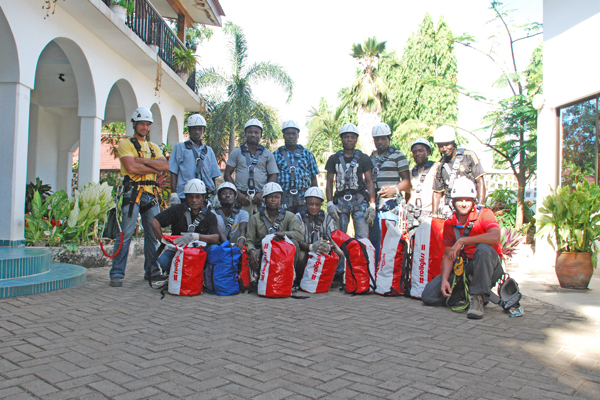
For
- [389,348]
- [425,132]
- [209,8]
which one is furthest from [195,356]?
[425,132]

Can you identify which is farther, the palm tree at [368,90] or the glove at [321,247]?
the palm tree at [368,90]

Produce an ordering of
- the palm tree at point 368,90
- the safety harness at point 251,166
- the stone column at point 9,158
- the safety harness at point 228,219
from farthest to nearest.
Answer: the palm tree at point 368,90
the stone column at point 9,158
the safety harness at point 251,166
the safety harness at point 228,219

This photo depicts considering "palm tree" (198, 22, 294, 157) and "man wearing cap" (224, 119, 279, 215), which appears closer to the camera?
"man wearing cap" (224, 119, 279, 215)

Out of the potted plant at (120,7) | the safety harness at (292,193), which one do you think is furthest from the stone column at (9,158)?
the safety harness at (292,193)

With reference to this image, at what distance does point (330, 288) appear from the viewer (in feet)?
21.0

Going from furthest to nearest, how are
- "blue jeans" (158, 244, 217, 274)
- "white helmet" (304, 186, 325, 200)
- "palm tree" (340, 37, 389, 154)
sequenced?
"palm tree" (340, 37, 389, 154) < "white helmet" (304, 186, 325, 200) < "blue jeans" (158, 244, 217, 274)

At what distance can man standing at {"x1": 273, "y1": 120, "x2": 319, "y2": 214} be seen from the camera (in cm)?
682

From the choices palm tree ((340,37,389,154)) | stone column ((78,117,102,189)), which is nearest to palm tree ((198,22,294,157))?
palm tree ((340,37,389,154))

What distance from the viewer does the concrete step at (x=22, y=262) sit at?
18.2 feet

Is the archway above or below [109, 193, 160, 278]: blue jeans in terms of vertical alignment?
above

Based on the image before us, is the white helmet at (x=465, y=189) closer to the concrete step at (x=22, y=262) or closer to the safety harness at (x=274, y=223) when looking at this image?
the safety harness at (x=274, y=223)

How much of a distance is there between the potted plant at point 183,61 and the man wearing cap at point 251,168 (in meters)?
7.96

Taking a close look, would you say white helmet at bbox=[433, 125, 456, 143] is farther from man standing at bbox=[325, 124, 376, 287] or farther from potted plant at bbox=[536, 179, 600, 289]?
potted plant at bbox=[536, 179, 600, 289]

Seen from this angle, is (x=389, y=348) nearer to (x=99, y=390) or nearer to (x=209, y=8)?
(x=99, y=390)
